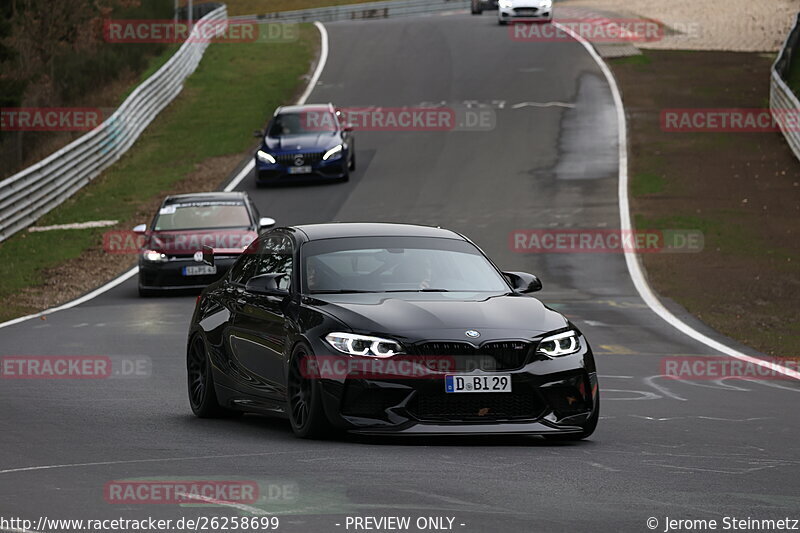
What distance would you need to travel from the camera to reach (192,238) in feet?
77.1

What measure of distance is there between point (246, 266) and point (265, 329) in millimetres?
1120

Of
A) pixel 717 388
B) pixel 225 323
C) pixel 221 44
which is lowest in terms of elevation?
pixel 221 44

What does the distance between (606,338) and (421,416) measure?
866 cm

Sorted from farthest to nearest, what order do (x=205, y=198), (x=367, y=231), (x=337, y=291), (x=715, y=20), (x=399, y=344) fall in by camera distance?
(x=715, y=20), (x=205, y=198), (x=367, y=231), (x=337, y=291), (x=399, y=344)

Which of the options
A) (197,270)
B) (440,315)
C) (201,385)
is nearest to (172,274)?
(197,270)

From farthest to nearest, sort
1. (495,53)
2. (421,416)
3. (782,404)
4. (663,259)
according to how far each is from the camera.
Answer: (495,53) → (663,259) → (782,404) → (421,416)

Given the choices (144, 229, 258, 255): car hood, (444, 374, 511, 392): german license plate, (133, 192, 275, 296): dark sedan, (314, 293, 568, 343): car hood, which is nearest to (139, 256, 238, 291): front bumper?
(133, 192, 275, 296): dark sedan

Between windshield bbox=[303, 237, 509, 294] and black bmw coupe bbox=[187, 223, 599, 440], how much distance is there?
0.03 feet

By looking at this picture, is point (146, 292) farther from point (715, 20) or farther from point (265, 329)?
point (715, 20)

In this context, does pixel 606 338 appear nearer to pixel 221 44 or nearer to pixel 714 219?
pixel 714 219

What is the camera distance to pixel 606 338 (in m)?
17.8

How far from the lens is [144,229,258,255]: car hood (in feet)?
76.0

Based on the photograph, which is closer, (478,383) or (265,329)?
(478,383)

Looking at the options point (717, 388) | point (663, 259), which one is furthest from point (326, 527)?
point (663, 259)
